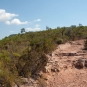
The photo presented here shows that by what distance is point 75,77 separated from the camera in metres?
8.43

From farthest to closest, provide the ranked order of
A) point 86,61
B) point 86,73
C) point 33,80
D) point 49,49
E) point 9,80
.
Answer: point 49,49 → point 86,61 → point 86,73 → point 33,80 → point 9,80

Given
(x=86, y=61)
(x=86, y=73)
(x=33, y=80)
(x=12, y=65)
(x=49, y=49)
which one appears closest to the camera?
(x=33, y=80)

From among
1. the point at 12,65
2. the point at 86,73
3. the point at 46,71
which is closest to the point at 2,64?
the point at 12,65

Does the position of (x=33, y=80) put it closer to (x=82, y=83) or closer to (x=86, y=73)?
(x=82, y=83)

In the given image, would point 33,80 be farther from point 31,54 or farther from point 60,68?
point 60,68

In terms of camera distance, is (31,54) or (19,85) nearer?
(19,85)

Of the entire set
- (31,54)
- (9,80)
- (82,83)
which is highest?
(31,54)

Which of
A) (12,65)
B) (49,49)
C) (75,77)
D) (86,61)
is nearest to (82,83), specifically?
(75,77)

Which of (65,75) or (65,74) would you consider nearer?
(65,75)

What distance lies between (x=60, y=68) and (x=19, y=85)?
2.74 meters

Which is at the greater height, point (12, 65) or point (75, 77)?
point (12, 65)

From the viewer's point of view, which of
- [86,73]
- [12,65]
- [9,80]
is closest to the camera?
[9,80]

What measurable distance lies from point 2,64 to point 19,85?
128cm

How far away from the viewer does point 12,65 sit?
26.7ft
